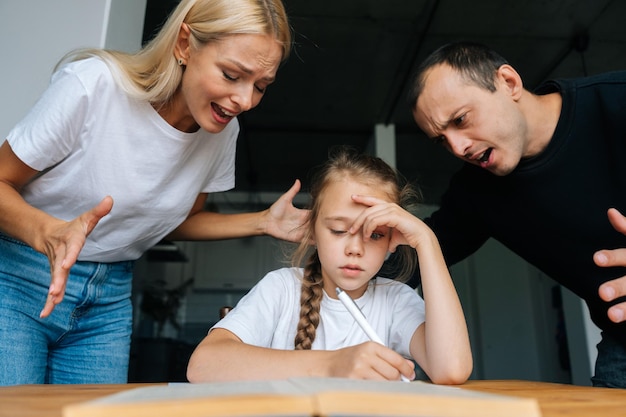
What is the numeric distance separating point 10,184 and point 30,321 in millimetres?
287

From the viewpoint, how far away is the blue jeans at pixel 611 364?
1.12m

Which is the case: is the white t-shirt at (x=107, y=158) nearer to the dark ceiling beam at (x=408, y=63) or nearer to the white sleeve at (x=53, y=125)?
the white sleeve at (x=53, y=125)

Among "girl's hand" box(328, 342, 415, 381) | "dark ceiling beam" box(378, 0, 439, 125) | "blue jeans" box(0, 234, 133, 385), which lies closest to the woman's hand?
"blue jeans" box(0, 234, 133, 385)

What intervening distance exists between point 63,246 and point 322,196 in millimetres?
603

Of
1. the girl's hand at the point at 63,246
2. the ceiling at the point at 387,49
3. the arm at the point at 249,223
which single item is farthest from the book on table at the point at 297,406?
the ceiling at the point at 387,49

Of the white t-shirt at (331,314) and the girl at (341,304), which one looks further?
the white t-shirt at (331,314)

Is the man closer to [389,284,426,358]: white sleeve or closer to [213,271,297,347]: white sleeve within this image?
[389,284,426,358]: white sleeve

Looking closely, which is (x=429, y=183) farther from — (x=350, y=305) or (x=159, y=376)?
(x=350, y=305)

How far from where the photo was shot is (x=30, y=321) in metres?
1.03

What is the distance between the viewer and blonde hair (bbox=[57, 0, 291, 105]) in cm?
103

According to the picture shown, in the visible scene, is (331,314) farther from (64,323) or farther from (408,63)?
(408,63)

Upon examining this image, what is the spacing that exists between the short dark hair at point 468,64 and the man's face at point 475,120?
19mm

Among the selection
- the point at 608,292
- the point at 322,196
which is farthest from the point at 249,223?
the point at 608,292

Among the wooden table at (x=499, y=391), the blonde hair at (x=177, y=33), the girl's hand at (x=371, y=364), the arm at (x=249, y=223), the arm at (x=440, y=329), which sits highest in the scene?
the blonde hair at (x=177, y=33)
